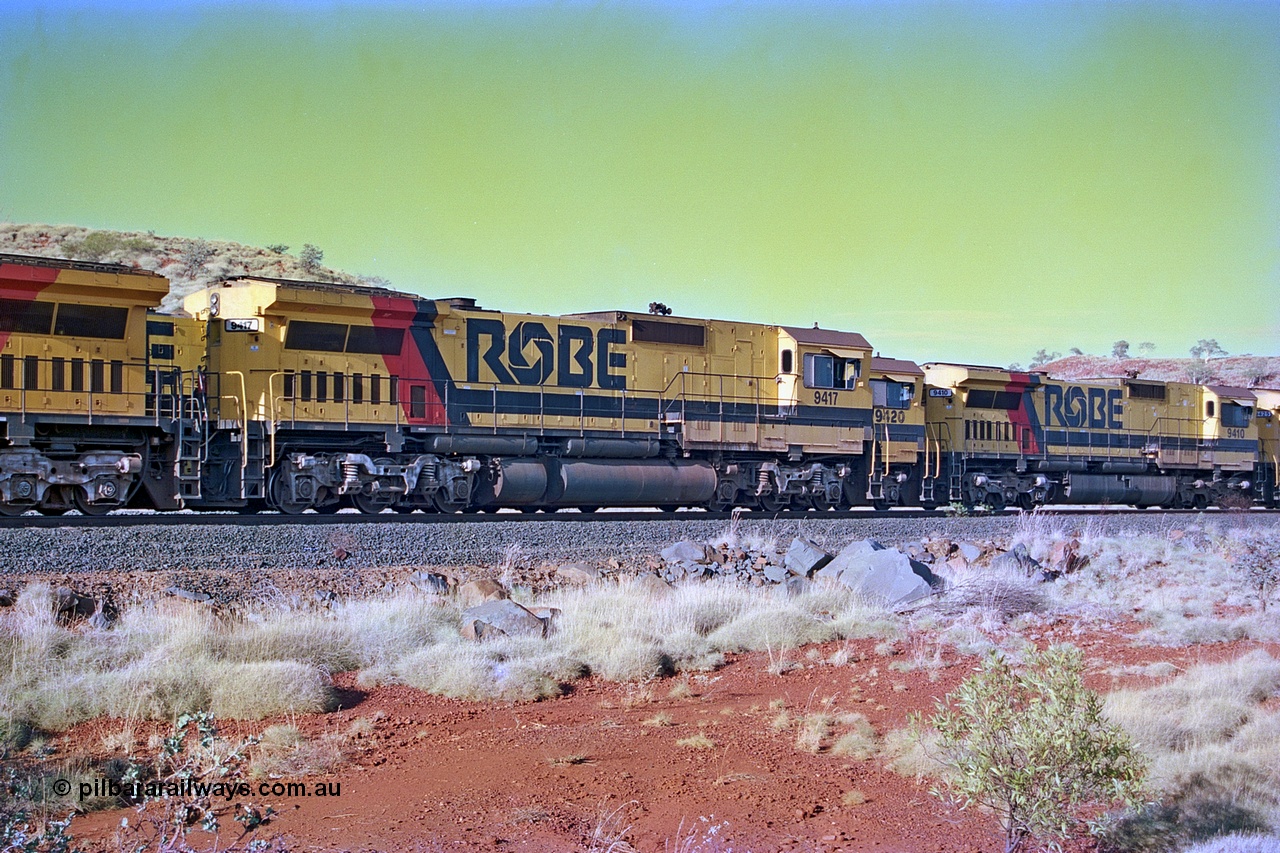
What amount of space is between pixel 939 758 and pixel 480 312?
13.7 m

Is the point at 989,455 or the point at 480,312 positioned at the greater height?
the point at 480,312

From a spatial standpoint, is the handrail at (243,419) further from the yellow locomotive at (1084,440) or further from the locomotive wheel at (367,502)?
the yellow locomotive at (1084,440)

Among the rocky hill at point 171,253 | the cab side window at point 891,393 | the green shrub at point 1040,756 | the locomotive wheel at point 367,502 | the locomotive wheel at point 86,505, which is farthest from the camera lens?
the rocky hill at point 171,253

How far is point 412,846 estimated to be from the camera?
18.9 ft

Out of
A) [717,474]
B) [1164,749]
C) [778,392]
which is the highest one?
[778,392]

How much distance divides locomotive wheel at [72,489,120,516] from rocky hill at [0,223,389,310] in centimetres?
2992

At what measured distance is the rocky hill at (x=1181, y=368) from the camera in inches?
2539

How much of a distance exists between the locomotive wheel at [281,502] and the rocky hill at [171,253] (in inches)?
1150

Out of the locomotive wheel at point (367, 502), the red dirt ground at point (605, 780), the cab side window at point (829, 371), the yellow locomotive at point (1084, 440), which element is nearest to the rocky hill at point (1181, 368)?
the yellow locomotive at point (1084, 440)

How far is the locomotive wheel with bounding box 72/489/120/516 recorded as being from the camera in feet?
50.7

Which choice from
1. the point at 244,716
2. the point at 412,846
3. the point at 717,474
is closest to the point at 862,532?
the point at 717,474

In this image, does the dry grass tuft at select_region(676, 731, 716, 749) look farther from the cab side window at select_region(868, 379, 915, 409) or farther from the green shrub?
the cab side window at select_region(868, 379, 915, 409)

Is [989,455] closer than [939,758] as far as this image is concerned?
No

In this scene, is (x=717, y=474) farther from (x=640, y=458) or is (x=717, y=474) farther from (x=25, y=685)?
(x=25, y=685)
